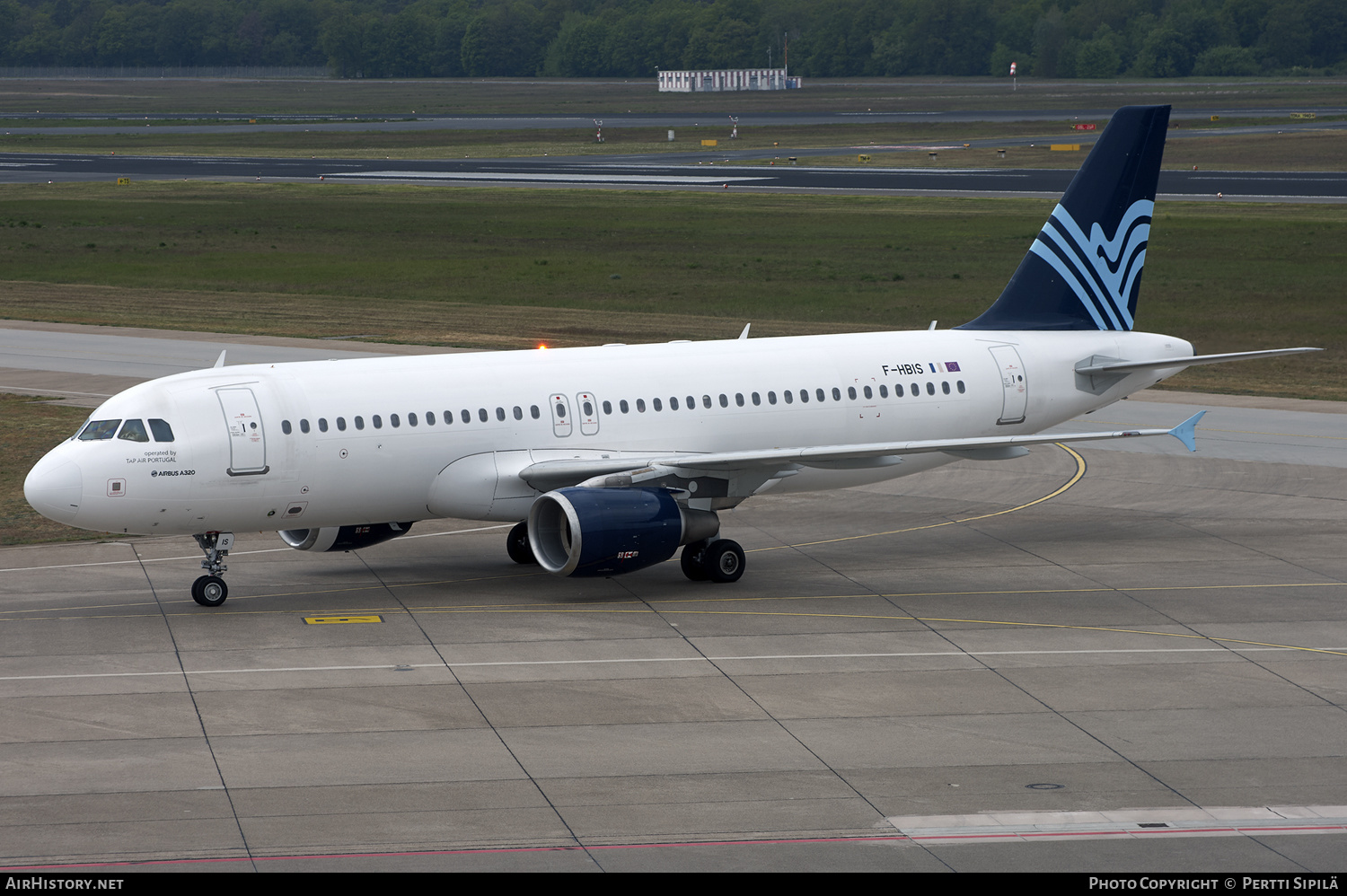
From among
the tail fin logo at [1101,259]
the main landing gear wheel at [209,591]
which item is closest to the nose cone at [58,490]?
the main landing gear wheel at [209,591]

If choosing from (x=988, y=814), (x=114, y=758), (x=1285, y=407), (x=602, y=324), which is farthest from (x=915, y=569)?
(x=602, y=324)

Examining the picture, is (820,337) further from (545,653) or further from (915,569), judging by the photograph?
(545,653)

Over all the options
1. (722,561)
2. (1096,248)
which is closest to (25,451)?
(722,561)

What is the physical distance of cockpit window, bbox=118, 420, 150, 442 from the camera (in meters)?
27.9

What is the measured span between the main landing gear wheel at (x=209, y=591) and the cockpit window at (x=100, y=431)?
305 cm

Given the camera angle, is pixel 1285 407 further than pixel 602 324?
No

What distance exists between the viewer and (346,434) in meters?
29.0

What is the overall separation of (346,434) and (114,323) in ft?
138

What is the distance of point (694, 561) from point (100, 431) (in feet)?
35.2

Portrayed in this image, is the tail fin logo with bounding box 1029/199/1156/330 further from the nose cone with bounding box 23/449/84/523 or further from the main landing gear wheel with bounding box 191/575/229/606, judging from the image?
the nose cone with bounding box 23/449/84/523

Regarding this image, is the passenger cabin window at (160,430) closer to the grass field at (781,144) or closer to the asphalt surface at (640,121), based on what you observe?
the grass field at (781,144)

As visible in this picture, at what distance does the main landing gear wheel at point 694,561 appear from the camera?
31.1m

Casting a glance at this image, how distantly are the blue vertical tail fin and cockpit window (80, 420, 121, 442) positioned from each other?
59.1 feet

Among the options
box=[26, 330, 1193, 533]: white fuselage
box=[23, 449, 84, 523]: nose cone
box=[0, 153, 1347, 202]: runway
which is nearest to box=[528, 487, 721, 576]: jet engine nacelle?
box=[26, 330, 1193, 533]: white fuselage
